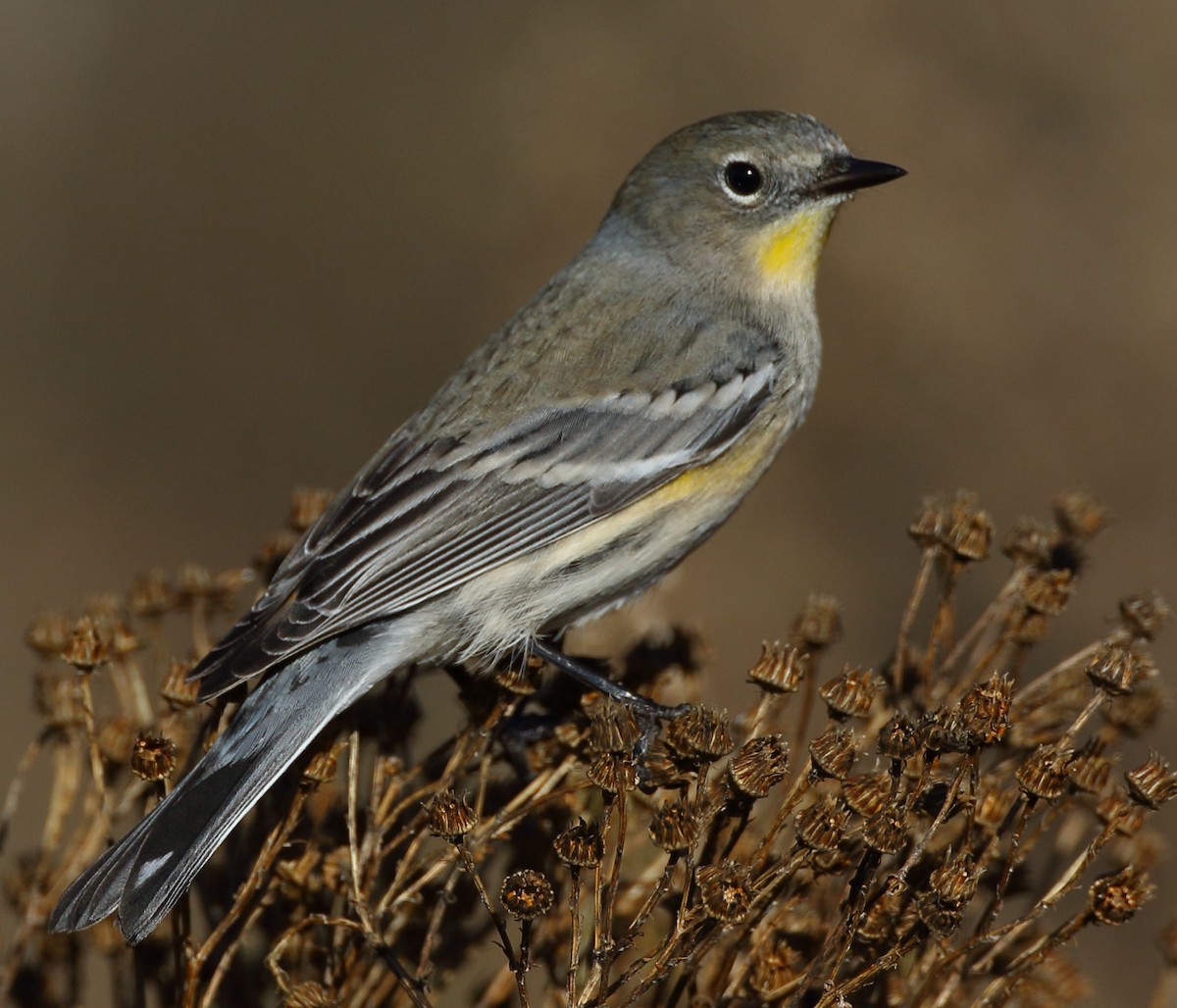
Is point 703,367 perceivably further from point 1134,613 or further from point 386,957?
point 386,957

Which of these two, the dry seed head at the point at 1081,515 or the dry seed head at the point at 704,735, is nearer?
the dry seed head at the point at 704,735

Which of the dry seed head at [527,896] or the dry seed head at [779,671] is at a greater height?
the dry seed head at [779,671]

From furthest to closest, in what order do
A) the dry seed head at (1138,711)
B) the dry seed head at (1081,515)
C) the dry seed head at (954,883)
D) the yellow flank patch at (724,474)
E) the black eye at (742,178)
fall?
the black eye at (742,178)
the yellow flank patch at (724,474)
the dry seed head at (1081,515)
the dry seed head at (1138,711)
the dry seed head at (954,883)

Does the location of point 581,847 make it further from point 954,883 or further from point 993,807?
point 993,807

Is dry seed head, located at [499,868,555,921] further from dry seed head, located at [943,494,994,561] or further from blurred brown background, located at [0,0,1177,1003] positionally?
blurred brown background, located at [0,0,1177,1003]

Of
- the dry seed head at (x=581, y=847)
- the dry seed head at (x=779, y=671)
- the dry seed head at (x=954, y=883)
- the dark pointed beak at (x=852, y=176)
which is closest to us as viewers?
the dry seed head at (x=954, y=883)

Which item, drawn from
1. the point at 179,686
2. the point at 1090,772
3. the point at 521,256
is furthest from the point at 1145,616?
the point at 521,256

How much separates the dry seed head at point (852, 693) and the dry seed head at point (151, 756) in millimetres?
1196

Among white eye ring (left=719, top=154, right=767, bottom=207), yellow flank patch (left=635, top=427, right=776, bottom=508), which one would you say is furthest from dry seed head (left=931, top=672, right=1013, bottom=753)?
white eye ring (left=719, top=154, right=767, bottom=207)

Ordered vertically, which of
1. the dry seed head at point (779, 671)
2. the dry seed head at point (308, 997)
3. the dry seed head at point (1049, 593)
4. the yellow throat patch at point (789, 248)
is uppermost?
the yellow throat patch at point (789, 248)

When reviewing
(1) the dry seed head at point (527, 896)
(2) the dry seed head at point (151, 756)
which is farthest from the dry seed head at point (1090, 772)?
(2) the dry seed head at point (151, 756)

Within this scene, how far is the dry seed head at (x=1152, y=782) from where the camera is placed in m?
2.23

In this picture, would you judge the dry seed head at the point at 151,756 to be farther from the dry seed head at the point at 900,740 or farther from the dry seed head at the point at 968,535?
the dry seed head at the point at 968,535

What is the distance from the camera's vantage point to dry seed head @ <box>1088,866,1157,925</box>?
2.22m
